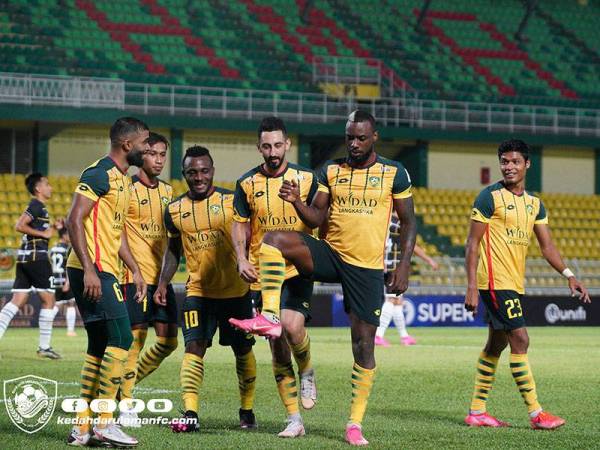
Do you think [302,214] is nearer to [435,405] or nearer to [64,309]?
[435,405]

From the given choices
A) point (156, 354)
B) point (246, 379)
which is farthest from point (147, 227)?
Answer: point (246, 379)

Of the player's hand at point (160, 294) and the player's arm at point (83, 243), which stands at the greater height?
the player's arm at point (83, 243)

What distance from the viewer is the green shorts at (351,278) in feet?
27.5

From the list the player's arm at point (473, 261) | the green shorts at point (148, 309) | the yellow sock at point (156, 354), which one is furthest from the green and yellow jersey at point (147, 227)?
the player's arm at point (473, 261)

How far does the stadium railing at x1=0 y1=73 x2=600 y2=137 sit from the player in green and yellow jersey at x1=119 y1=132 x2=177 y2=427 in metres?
21.2

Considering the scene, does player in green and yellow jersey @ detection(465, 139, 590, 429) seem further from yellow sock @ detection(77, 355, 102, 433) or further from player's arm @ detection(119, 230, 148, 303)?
yellow sock @ detection(77, 355, 102, 433)

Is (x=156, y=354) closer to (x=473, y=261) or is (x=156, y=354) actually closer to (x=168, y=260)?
(x=168, y=260)

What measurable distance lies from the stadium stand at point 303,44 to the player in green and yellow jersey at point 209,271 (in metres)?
24.5

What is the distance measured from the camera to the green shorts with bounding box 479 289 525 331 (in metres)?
9.36

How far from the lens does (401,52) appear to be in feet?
131

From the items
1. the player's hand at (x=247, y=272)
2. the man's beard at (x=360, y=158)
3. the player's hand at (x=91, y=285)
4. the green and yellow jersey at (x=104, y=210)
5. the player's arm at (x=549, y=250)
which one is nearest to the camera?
the player's hand at (x=91, y=285)

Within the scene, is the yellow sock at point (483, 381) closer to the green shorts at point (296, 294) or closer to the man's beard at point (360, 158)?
the green shorts at point (296, 294)

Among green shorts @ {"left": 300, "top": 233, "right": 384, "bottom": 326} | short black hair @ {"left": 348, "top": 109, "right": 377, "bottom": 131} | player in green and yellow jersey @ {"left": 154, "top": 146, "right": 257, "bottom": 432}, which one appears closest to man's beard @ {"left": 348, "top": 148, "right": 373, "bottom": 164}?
short black hair @ {"left": 348, "top": 109, "right": 377, "bottom": 131}

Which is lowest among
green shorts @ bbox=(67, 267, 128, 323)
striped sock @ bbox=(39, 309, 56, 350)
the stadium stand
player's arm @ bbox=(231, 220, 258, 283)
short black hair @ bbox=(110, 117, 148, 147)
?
striped sock @ bbox=(39, 309, 56, 350)
